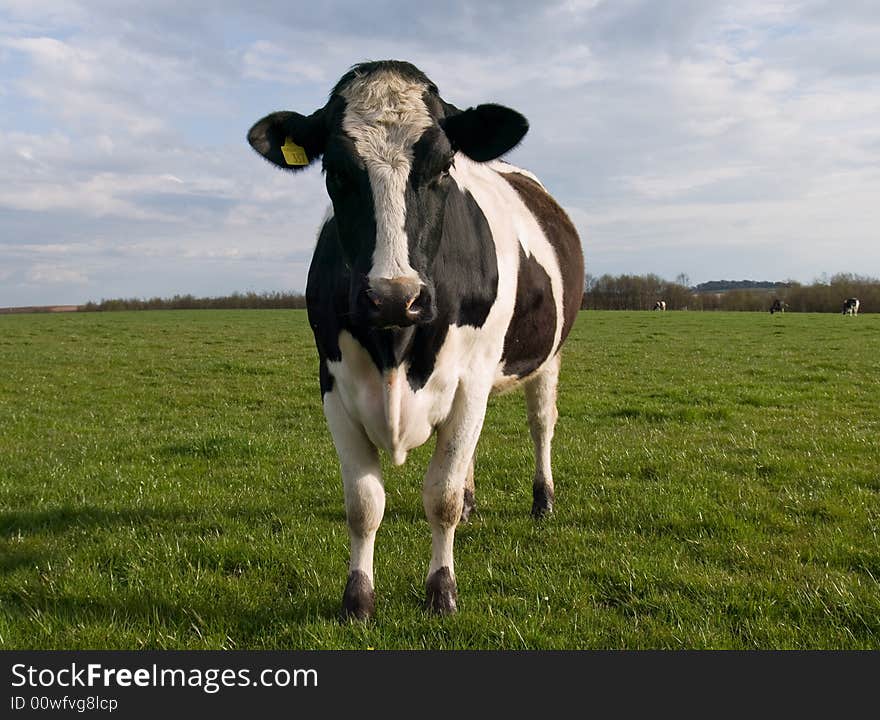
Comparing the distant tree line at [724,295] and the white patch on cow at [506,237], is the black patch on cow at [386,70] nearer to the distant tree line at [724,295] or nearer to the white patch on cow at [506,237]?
the white patch on cow at [506,237]

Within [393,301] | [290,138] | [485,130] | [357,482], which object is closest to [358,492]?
[357,482]

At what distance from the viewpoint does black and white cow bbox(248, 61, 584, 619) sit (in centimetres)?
371

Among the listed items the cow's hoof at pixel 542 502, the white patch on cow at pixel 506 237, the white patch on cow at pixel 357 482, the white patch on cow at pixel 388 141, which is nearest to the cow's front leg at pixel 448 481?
the white patch on cow at pixel 357 482

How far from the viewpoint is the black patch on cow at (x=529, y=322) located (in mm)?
5367

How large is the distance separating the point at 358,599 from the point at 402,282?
1978 mm

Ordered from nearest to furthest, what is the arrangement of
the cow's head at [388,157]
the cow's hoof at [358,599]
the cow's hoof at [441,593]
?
the cow's head at [388,157]
the cow's hoof at [358,599]
the cow's hoof at [441,593]

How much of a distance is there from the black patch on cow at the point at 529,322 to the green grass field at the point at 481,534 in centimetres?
137

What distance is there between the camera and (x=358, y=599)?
Result: 14.3ft

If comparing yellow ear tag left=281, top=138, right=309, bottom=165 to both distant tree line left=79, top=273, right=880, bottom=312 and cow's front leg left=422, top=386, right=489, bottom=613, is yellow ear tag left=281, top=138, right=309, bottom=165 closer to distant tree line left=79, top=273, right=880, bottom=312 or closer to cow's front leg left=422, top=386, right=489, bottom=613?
cow's front leg left=422, top=386, right=489, bottom=613

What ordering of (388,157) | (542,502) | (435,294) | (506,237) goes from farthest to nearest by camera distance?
(542,502)
(506,237)
(435,294)
(388,157)

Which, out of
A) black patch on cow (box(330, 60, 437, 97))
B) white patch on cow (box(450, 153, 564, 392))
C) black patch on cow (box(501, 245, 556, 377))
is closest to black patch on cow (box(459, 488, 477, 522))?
white patch on cow (box(450, 153, 564, 392))

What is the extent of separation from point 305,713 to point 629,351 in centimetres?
2291

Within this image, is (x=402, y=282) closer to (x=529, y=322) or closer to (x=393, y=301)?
(x=393, y=301)

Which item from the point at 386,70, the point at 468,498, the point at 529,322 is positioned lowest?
the point at 468,498
